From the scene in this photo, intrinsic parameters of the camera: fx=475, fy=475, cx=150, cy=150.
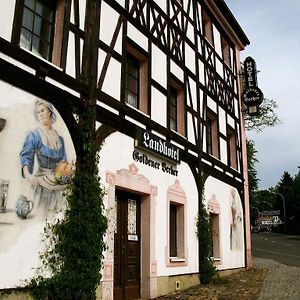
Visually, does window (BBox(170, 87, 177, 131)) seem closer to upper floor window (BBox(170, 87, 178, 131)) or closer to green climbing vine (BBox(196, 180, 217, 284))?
upper floor window (BBox(170, 87, 178, 131))

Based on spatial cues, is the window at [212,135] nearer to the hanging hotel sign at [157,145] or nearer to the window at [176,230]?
the window at [176,230]

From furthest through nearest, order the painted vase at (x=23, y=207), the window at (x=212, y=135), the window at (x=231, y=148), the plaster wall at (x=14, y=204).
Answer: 1. the window at (x=231, y=148)
2. the window at (x=212, y=135)
3. the painted vase at (x=23, y=207)
4. the plaster wall at (x=14, y=204)

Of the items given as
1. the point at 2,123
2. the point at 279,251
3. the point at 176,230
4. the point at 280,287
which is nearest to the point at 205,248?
the point at 176,230

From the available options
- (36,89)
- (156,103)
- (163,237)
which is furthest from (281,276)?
(36,89)

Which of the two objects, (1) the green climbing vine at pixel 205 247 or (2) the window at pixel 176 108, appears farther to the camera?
(1) the green climbing vine at pixel 205 247

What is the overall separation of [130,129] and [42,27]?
2.89 meters

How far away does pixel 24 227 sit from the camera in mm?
6848

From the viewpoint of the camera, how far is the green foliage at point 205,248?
12.9 metres

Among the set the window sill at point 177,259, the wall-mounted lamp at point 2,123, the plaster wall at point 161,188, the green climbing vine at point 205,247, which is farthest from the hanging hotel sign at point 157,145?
the wall-mounted lamp at point 2,123

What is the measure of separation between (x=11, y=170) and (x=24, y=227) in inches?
33.7

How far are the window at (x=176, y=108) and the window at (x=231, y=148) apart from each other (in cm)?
465

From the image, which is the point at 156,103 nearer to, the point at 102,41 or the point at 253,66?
the point at 102,41

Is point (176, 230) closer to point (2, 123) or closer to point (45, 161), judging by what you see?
point (45, 161)

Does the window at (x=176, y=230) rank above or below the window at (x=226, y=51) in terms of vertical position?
below
